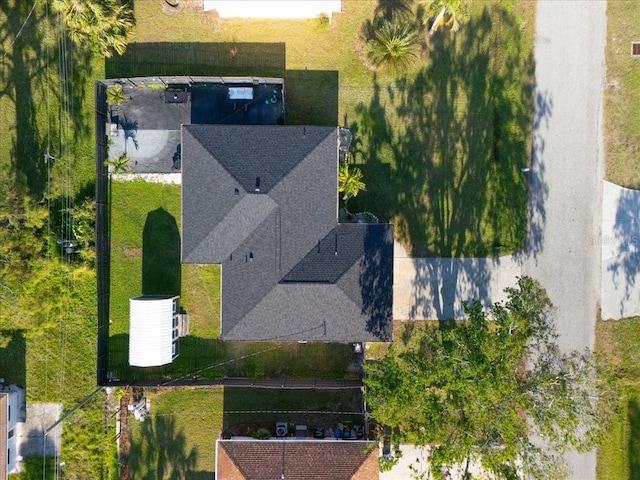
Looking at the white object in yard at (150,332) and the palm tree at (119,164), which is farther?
the palm tree at (119,164)

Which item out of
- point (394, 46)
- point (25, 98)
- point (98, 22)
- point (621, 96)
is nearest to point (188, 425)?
point (25, 98)

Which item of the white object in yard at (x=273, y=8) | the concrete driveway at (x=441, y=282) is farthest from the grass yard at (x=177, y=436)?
the white object in yard at (x=273, y=8)

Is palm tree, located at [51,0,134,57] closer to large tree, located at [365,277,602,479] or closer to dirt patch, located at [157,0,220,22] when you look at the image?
dirt patch, located at [157,0,220,22]

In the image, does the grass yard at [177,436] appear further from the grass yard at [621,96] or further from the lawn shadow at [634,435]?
the grass yard at [621,96]

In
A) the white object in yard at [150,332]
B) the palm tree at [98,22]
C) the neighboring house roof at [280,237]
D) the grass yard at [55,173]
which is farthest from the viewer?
the grass yard at [55,173]

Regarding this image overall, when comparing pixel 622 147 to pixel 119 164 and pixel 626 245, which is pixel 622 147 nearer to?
pixel 626 245

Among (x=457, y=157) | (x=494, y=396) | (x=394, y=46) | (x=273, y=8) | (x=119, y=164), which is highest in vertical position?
(x=273, y=8)

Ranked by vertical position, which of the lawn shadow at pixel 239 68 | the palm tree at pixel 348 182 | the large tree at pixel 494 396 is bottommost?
the large tree at pixel 494 396
